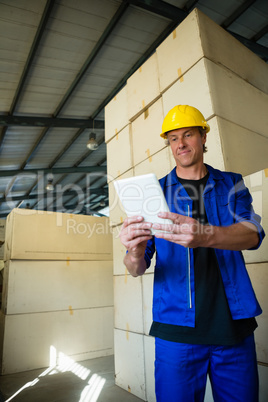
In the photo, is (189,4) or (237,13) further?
(237,13)

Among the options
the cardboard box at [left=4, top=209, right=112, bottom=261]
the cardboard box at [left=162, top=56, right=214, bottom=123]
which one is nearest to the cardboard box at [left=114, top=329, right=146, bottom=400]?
the cardboard box at [left=4, top=209, right=112, bottom=261]

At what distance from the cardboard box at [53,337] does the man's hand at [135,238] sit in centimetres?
368

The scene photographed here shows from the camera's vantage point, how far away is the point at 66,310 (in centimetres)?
456

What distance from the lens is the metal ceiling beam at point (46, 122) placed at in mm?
6207

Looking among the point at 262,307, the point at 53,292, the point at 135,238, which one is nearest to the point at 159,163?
the point at 262,307

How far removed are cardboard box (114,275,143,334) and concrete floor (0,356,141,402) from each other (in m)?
0.68

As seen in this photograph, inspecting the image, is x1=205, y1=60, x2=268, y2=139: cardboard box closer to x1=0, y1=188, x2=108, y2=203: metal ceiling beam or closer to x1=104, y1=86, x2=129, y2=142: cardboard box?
x1=104, y1=86, x2=129, y2=142: cardboard box

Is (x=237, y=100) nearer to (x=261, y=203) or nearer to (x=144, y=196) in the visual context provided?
(x=261, y=203)

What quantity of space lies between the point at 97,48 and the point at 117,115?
206cm

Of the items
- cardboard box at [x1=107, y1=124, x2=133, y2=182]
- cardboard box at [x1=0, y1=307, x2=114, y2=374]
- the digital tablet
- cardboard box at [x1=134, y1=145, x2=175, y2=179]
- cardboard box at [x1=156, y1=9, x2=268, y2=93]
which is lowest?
cardboard box at [x1=0, y1=307, x2=114, y2=374]

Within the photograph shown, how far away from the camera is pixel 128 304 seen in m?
3.01

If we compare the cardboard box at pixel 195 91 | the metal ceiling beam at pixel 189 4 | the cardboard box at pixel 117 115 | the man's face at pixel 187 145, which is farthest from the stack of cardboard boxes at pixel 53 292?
the metal ceiling beam at pixel 189 4

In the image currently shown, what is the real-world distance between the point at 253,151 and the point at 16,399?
3558mm

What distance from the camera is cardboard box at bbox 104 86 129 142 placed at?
3429 millimetres
